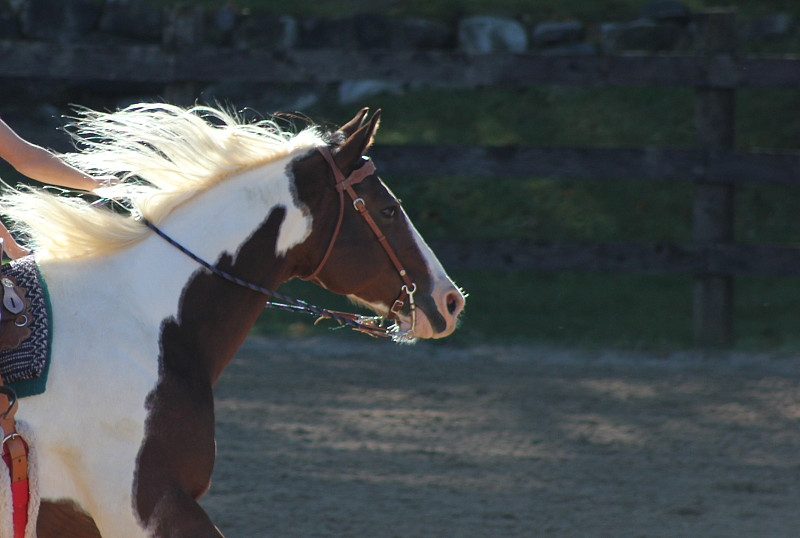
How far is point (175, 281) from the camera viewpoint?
2.31 m

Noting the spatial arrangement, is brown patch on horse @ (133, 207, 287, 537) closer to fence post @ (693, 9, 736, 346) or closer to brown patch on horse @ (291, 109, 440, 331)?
brown patch on horse @ (291, 109, 440, 331)

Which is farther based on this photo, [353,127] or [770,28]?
[770,28]

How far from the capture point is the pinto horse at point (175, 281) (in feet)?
6.91

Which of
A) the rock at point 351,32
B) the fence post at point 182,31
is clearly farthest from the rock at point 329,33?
the fence post at point 182,31

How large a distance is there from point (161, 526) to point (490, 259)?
15.0 ft

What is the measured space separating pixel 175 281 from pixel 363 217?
1.70ft

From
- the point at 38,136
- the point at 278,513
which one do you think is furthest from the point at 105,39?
the point at 278,513

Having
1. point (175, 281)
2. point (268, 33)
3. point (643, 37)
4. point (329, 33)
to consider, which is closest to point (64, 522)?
point (175, 281)

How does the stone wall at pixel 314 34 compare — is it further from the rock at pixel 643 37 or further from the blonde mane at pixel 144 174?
the blonde mane at pixel 144 174

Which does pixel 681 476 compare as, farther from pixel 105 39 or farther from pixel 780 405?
pixel 105 39

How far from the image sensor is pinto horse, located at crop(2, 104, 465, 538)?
211 centimetres

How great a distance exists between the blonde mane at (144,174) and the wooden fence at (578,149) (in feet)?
12.8

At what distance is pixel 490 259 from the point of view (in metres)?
6.45

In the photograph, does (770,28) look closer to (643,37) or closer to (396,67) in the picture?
(643,37)
